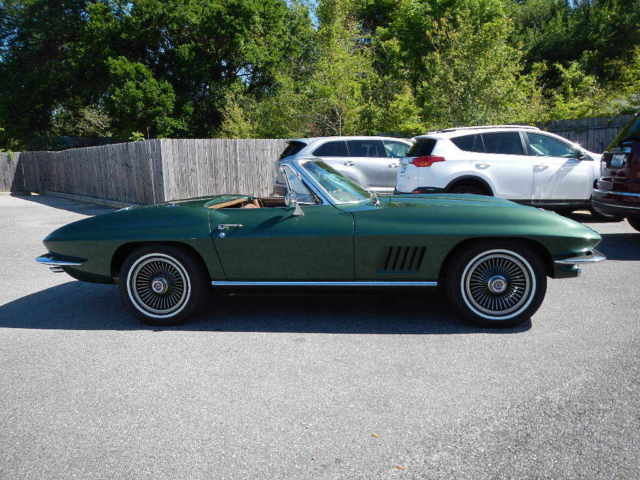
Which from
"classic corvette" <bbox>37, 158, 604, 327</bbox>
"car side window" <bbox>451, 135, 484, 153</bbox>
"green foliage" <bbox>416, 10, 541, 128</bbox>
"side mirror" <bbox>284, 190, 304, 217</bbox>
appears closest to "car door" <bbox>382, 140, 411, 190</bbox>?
"car side window" <bbox>451, 135, 484, 153</bbox>

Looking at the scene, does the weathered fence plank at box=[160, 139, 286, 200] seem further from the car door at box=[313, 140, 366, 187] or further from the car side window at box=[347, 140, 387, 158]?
the car side window at box=[347, 140, 387, 158]

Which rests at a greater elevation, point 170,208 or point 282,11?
point 282,11

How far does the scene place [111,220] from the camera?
4797 millimetres

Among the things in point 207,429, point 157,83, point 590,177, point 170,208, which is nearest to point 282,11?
point 157,83

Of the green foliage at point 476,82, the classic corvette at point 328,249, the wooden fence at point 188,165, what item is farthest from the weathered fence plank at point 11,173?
the classic corvette at point 328,249

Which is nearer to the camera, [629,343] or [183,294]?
[629,343]

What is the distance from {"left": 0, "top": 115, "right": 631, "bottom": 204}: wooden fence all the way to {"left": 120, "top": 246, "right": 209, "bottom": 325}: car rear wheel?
756 centimetres

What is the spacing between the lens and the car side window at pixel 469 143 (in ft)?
30.5

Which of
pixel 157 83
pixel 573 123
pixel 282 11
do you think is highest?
pixel 282 11

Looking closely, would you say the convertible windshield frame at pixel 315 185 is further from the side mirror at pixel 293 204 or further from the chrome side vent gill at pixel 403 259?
the chrome side vent gill at pixel 403 259

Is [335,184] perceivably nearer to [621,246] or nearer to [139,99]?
[621,246]

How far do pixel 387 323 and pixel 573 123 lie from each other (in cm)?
1147

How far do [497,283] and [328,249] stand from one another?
141 cm

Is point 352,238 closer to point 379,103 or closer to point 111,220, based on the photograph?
point 111,220
